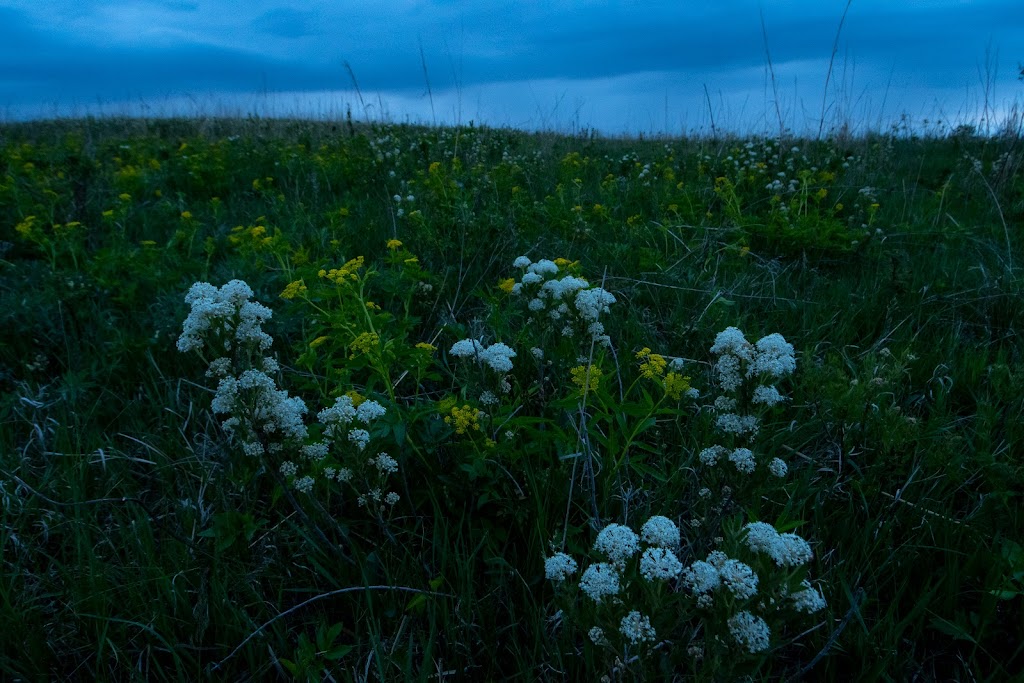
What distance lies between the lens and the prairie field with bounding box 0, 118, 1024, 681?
1.79 meters

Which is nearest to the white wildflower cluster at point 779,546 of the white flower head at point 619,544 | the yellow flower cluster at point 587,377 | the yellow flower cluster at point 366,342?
the white flower head at point 619,544

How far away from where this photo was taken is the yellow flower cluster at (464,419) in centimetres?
215

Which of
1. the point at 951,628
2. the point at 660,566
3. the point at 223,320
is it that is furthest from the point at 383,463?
the point at 951,628

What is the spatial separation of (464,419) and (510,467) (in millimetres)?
324

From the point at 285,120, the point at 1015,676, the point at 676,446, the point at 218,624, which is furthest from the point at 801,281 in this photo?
the point at 285,120

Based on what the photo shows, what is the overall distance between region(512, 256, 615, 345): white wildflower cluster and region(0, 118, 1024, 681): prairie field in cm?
2

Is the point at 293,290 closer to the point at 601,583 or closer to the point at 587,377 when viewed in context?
the point at 587,377

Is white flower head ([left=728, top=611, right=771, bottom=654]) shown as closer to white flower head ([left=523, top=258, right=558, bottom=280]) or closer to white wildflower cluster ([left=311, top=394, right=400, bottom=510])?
white wildflower cluster ([left=311, top=394, right=400, bottom=510])

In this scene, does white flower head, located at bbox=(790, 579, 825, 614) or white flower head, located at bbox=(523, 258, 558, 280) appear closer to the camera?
white flower head, located at bbox=(790, 579, 825, 614)

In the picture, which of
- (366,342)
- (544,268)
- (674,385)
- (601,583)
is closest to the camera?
(601,583)

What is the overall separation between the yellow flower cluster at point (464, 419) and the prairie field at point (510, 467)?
1 cm

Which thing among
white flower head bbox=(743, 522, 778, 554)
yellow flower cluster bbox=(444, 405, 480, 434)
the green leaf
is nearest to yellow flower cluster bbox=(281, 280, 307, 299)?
yellow flower cluster bbox=(444, 405, 480, 434)

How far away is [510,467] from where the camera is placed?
2.36 metres

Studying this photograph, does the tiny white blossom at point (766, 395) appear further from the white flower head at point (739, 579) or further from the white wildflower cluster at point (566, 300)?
the white wildflower cluster at point (566, 300)
